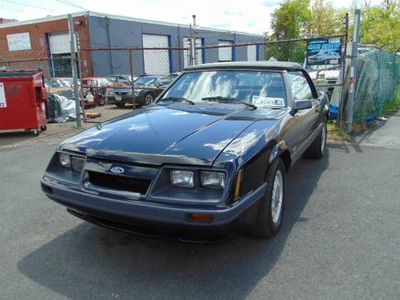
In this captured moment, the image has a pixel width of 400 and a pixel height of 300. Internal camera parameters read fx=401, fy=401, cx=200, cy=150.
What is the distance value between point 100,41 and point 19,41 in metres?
9.00

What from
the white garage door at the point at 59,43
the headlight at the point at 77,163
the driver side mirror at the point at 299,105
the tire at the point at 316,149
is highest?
the white garage door at the point at 59,43

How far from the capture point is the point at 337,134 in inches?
322

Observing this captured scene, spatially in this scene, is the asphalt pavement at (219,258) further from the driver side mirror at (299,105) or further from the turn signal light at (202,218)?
the driver side mirror at (299,105)

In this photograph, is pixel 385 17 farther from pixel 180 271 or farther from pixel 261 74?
pixel 180 271

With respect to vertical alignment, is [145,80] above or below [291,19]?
below

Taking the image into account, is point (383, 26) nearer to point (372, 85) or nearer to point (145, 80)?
point (145, 80)

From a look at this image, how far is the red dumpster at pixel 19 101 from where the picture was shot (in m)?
9.24

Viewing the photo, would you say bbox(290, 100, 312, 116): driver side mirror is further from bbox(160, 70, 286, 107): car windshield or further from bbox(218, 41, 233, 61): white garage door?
bbox(218, 41, 233, 61): white garage door

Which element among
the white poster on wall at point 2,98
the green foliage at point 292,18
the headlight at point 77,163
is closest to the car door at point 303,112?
the headlight at point 77,163

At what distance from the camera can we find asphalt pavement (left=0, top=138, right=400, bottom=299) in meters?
2.94

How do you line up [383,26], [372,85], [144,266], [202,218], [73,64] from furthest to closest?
[383,26] < [73,64] < [372,85] < [144,266] < [202,218]

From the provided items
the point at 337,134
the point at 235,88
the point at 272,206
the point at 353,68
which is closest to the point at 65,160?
the point at 272,206

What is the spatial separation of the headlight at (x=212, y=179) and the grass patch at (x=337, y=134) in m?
5.71

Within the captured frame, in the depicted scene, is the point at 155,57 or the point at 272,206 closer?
the point at 272,206
